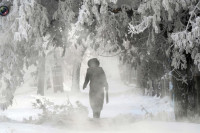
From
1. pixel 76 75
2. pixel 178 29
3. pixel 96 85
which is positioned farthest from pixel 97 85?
pixel 76 75

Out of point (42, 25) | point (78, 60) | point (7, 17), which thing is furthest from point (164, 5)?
point (78, 60)

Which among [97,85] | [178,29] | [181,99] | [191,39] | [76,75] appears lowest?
[76,75]

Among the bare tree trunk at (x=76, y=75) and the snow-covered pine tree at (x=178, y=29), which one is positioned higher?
the snow-covered pine tree at (x=178, y=29)

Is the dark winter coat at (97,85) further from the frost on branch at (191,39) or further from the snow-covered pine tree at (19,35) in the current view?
the frost on branch at (191,39)

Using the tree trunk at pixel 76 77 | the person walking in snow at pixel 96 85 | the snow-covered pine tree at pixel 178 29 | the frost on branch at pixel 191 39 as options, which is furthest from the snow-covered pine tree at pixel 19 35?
the tree trunk at pixel 76 77

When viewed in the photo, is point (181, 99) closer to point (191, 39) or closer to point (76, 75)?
point (191, 39)

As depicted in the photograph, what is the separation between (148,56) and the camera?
1015cm

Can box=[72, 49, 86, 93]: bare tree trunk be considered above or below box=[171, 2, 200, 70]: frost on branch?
below

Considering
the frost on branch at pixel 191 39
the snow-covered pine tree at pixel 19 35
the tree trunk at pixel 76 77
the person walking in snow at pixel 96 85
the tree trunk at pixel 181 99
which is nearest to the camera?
the frost on branch at pixel 191 39

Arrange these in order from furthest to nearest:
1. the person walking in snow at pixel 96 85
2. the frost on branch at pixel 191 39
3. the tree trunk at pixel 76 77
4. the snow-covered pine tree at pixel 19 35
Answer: the tree trunk at pixel 76 77 → the person walking in snow at pixel 96 85 → the snow-covered pine tree at pixel 19 35 → the frost on branch at pixel 191 39

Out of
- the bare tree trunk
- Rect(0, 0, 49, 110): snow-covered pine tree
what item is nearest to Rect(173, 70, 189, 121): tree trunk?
Rect(0, 0, 49, 110): snow-covered pine tree

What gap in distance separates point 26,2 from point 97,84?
12.4 feet

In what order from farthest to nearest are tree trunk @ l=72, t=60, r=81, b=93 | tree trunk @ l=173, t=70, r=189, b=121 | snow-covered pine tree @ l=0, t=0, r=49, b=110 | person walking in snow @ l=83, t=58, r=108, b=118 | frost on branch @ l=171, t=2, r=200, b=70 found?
tree trunk @ l=72, t=60, r=81, b=93 < person walking in snow @ l=83, t=58, r=108, b=118 < tree trunk @ l=173, t=70, r=189, b=121 < snow-covered pine tree @ l=0, t=0, r=49, b=110 < frost on branch @ l=171, t=2, r=200, b=70

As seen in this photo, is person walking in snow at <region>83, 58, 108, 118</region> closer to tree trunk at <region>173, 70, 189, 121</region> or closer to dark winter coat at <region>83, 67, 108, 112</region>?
dark winter coat at <region>83, 67, 108, 112</region>
